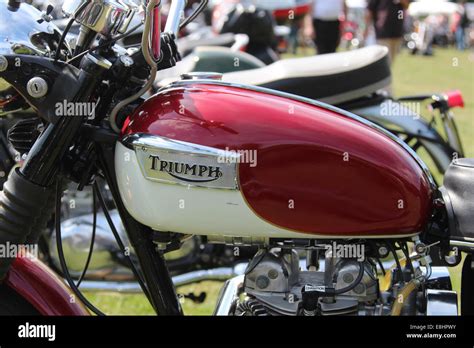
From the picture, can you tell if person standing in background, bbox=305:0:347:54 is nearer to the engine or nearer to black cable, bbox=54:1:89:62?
the engine

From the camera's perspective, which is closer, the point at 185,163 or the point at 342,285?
the point at 185,163

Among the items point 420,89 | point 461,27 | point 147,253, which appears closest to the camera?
point 147,253

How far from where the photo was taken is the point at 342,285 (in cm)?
212

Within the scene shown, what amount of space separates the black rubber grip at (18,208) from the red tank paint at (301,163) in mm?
301

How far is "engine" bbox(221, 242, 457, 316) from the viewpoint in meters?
2.09

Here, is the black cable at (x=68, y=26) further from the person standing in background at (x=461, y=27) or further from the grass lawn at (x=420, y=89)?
the person standing in background at (x=461, y=27)

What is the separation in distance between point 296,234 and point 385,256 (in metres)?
0.31

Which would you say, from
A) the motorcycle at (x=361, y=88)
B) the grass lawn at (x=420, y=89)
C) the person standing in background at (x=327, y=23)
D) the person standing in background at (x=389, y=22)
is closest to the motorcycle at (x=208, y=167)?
the grass lawn at (x=420, y=89)

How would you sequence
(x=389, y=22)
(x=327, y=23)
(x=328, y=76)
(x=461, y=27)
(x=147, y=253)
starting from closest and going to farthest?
(x=147, y=253), (x=328, y=76), (x=327, y=23), (x=389, y=22), (x=461, y=27)

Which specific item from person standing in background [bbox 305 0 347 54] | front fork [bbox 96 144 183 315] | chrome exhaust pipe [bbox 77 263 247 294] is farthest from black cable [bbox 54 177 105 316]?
person standing in background [bbox 305 0 347 54]

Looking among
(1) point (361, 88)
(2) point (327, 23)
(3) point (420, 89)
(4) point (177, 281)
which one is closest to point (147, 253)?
(4) point (177, 281)

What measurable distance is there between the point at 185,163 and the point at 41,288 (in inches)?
23.2

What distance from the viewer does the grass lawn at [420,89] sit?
3697 millimetres

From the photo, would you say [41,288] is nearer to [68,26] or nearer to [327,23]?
[68,26]
